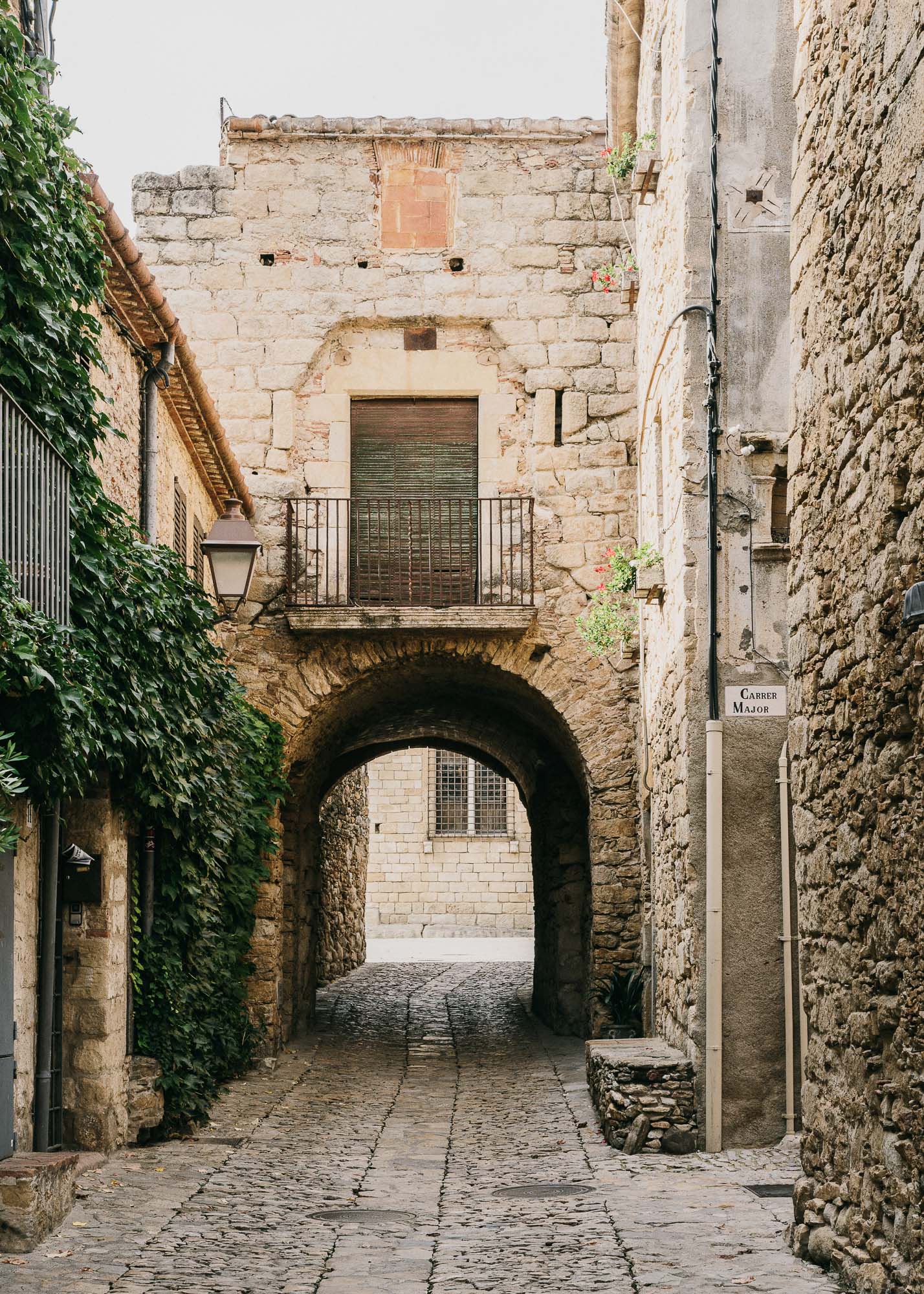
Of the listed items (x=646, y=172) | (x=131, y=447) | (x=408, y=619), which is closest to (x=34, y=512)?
(x=131, y=447)

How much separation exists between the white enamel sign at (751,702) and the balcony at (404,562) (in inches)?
170

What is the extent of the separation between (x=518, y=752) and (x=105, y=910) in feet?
30.4

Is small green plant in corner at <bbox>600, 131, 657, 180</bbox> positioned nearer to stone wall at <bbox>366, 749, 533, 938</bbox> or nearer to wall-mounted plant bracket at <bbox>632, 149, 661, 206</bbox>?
wall-mounted plant bracket at <bbox>632, 149, 661, 206</bbox>

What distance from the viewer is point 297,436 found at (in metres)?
13.9

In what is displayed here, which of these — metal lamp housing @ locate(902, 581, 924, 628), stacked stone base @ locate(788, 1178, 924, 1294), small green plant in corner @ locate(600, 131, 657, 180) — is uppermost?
small green plant in corner @ locate(600, 131, 657, 180)

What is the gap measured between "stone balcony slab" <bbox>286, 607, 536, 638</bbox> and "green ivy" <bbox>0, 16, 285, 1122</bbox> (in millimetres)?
1515

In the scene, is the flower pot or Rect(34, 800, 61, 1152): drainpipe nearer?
Rect(34, 800, 61, 1152): drainpipe

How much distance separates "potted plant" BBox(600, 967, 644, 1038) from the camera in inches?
462

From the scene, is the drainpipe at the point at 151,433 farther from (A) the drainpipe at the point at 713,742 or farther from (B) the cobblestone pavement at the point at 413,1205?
(B) the cobblestone pavement at the point at 413,1205

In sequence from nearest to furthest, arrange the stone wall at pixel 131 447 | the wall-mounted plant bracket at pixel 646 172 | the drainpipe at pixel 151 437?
1. the stone wall at pixel 131 447
2. the drainpipe at pixel 151 437
3. the wall-mounted plant bracket at pixel 646 172

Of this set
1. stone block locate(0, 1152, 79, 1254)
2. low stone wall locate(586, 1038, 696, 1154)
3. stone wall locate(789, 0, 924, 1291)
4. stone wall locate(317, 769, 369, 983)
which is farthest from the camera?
stone wall locate(317, 769, 369, 983)

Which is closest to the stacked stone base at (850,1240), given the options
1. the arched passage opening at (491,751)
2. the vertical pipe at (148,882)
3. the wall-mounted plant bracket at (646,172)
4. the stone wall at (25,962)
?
the stone wall at (25,962)

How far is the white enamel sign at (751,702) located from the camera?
8.97 metres

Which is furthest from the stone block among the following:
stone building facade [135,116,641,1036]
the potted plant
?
stone building facade [135,116,641,1036]
